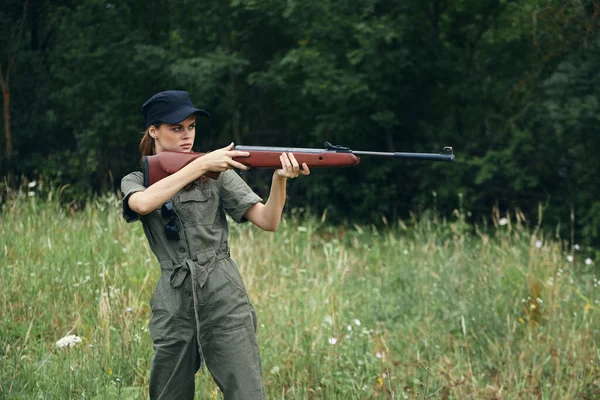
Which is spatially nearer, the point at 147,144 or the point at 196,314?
the point at 196,314

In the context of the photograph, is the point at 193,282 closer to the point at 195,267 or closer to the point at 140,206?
the point at 195,267

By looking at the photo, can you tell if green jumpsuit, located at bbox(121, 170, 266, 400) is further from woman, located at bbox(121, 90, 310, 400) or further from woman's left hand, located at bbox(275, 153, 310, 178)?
woman's left hand, located at bbox(275, 153, 310, 178)

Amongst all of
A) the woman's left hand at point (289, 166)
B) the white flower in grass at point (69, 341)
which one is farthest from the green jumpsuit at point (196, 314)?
the white flower in grass at point (69, 341)

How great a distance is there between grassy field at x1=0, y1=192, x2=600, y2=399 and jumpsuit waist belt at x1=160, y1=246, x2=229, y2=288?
939 millimetres

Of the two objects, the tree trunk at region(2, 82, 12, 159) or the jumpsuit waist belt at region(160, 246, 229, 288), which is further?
the tree trunk at region(2, 82, 12, 159)

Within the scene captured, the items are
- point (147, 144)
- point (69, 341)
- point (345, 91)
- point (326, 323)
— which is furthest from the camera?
point (345, 91)

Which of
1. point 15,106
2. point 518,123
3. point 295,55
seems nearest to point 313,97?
point 295,55

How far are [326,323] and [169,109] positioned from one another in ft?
7.98

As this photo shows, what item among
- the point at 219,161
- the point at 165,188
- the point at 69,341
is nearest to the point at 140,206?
the point at 165,188

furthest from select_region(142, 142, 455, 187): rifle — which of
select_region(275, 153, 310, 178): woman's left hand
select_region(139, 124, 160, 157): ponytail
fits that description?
select_region(139, 124, 160, 157): ponytail

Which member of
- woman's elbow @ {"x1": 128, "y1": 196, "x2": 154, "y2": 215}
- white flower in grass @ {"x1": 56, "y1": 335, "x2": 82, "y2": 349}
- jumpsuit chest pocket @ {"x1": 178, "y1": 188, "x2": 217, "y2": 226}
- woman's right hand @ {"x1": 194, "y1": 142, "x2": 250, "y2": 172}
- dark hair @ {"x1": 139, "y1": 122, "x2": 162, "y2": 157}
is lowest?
white flower in grass @ {"x1": 56, "y1": 335, "x2": 82, "y2": 349}

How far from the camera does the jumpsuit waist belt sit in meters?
2.93

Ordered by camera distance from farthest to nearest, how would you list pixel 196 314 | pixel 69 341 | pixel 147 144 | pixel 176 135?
pixel 69 341 < pixel 147 144 < pixel 176 135 < pixel 196 314

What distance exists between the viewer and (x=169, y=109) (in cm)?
309
